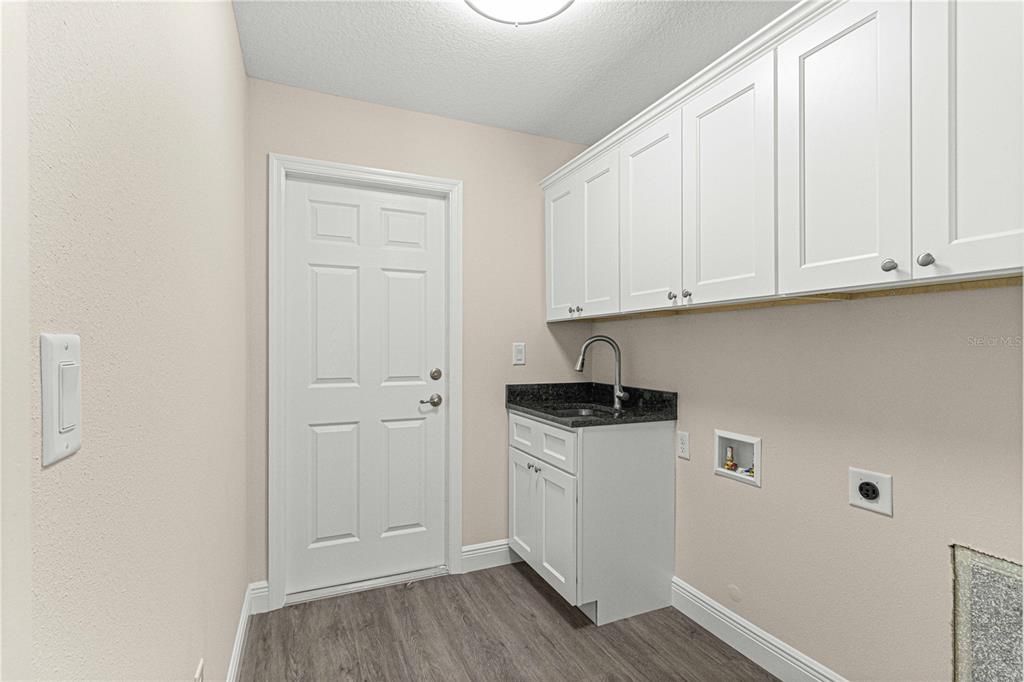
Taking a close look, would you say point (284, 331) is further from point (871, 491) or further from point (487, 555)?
point (871, 491)

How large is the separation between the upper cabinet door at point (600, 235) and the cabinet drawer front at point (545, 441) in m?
0.60

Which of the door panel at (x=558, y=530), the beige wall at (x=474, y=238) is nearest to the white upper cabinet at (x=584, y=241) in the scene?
the beige wall at (x=474, y=238)

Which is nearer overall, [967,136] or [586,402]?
[967,136]

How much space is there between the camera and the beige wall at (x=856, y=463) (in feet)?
4.42

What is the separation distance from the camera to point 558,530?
2324mm

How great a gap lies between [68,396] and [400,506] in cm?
226

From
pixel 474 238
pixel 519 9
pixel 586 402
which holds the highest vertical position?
pixel 519 9

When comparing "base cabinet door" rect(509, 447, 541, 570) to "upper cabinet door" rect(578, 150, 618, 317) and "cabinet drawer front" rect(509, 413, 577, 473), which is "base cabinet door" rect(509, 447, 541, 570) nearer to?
"cabinet drawer front" rect(509, 413, 577, 473)

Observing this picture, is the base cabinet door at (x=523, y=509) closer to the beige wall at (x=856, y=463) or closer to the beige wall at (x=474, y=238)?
the beige wall at (x=474, y=238)

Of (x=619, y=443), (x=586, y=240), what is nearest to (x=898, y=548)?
(x=619, y=443)

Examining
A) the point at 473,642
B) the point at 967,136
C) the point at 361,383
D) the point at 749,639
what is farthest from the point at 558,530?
the point at 967,136

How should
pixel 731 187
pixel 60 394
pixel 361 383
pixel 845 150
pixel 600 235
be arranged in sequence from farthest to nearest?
pixel 361 383 < pixel 600 235 < pixel 731 187 < pixel 845 150 < pixel 60 394

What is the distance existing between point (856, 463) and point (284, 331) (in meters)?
2.34

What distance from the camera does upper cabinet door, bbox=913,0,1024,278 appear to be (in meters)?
1.06
